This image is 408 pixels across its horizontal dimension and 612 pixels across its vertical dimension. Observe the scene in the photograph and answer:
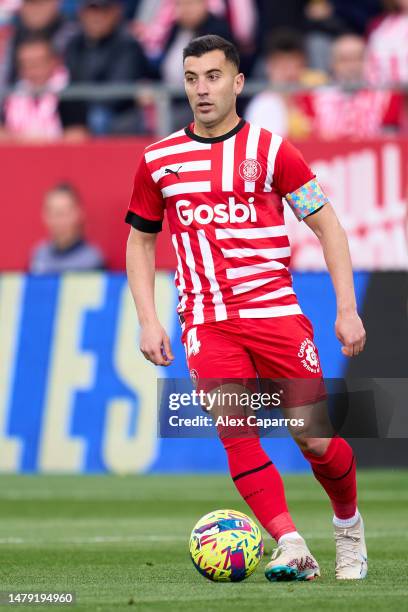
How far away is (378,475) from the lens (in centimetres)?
1268

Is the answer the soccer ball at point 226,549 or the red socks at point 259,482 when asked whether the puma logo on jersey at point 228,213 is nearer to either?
the red socks at point 259,482

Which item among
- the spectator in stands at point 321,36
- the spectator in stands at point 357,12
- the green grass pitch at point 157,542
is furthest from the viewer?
the spectator in stands at point 357,12

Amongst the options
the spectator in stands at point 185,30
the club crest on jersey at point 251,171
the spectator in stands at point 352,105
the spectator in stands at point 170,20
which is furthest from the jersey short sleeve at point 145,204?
the spectator in stands at point 170,20

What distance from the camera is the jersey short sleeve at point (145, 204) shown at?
682 cm

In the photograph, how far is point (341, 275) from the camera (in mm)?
6555

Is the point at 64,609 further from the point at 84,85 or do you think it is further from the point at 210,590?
the point at 84,85

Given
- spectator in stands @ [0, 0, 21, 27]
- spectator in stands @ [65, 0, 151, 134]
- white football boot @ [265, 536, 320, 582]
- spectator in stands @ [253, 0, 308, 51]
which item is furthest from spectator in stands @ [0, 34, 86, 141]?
white football boot @ [265, 536, 320, 582]

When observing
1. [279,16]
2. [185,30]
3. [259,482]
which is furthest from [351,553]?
[279,16]

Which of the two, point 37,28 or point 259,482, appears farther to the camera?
point 37,28

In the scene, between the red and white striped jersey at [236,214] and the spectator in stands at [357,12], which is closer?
the red and white striped jersey at [236,214]

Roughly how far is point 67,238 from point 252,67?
10.0ft

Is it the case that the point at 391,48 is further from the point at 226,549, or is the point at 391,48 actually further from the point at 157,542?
the point at 226,549

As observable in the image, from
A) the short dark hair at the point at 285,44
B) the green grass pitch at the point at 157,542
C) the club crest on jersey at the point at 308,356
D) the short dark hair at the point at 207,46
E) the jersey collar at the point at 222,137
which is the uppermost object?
the short dark hair at the point at 285,44

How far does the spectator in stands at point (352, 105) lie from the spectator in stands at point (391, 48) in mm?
188
